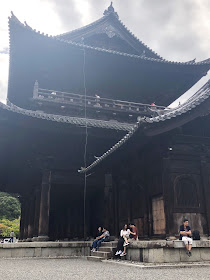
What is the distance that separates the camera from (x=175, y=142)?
10.7 m

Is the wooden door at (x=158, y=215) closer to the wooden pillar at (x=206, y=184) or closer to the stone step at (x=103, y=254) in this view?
the wooden pillar at (x=206, y=184)

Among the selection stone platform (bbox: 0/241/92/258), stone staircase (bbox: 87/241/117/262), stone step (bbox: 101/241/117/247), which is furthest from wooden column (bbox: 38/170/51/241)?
stone staircase (bbox: 87/241/117/262)

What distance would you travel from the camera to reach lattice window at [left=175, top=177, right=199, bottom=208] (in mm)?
10336

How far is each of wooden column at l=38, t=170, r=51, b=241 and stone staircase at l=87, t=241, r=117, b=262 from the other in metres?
2.94

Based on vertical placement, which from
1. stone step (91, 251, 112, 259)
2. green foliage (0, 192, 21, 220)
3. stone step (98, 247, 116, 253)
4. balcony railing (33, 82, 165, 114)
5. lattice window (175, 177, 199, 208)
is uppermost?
balcony railing (33, 82, 165, 114)

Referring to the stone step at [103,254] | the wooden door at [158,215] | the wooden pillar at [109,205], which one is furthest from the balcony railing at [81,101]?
the stone step at [103,254]

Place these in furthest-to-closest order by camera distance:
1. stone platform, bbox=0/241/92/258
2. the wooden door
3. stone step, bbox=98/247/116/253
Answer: stone platform, bbox=0/241/92/258, stone step, bbox=98/247/116/253, the wooden door

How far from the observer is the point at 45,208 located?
13609 millimetres

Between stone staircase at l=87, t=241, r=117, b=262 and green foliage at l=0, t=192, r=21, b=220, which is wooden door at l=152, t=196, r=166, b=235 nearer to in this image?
stone staircase at l=87, t=241, r=117, b=262

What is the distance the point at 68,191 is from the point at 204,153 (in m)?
8.90

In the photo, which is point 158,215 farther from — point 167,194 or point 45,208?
point 45,208

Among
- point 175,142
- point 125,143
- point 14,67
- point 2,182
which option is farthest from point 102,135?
point 2,182

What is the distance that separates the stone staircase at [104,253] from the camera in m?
10.6

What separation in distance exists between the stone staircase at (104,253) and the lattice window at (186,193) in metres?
3.10
